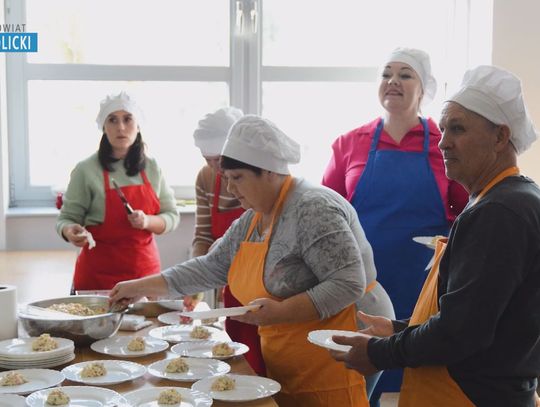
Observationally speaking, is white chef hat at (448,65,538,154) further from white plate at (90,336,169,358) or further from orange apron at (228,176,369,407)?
white plate at (90,336,169,358)

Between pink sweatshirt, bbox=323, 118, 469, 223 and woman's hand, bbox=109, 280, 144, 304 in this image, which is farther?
pink sweatshirt, bbox=323, 118, 469, 223

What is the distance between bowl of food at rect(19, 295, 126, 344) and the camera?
6.54 ft

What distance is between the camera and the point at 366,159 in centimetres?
295

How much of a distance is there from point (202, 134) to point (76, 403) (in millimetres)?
1478

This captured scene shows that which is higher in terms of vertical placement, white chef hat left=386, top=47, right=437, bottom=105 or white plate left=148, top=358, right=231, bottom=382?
white chef hat left=386, top=47, right=437, bottom=105

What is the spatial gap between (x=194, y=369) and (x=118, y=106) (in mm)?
1519

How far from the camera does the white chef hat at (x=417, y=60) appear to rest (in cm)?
289

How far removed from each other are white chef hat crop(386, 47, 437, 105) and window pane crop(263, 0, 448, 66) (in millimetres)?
2067

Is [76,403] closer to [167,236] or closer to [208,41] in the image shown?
[167,236]

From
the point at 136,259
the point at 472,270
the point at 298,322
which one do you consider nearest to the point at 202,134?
the point at 136,259

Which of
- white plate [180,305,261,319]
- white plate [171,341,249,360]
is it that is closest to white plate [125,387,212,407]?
white plate [180,305,261,319]

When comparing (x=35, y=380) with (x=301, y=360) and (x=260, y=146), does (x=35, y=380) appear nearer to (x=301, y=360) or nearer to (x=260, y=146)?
(x=301, y=360)

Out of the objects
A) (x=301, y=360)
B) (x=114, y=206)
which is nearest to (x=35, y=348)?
(x=301, y=360)

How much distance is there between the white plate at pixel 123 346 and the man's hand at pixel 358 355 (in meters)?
0.64
